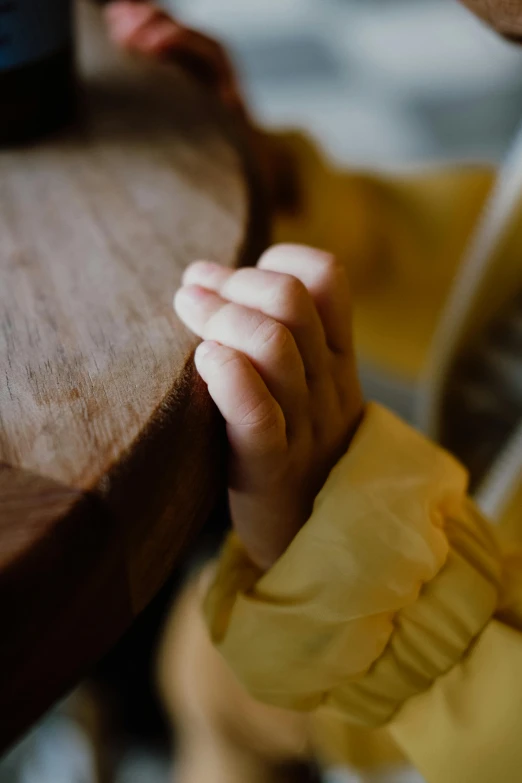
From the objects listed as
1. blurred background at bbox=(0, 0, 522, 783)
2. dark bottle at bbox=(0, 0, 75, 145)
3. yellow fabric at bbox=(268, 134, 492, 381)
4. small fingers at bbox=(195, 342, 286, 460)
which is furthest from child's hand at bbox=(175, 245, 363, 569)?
blurred background at bbox=(0, 0, 522, 783)

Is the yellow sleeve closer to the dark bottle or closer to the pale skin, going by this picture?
the pale skin

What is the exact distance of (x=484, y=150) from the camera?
2.72 ft

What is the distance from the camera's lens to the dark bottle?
297 millimetres

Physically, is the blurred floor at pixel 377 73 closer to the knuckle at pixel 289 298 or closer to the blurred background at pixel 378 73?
the blurred background at pixel 378 73

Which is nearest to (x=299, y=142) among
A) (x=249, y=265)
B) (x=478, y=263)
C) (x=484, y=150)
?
(x=478, y=263)

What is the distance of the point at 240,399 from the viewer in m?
0.21

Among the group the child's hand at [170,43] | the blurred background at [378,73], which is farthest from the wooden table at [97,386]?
the blurred background at [378,73]

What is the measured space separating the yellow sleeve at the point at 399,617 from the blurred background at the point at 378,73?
0.54 meters

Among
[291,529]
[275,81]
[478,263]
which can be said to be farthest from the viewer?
[275,81]

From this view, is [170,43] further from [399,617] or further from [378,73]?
[378,73]

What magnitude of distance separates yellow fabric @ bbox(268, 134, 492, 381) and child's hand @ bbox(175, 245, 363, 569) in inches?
10.6

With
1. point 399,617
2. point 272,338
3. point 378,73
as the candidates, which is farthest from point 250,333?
point 378,73

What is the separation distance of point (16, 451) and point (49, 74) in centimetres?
21

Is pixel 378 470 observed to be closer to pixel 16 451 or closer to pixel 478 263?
pixel 16 451
